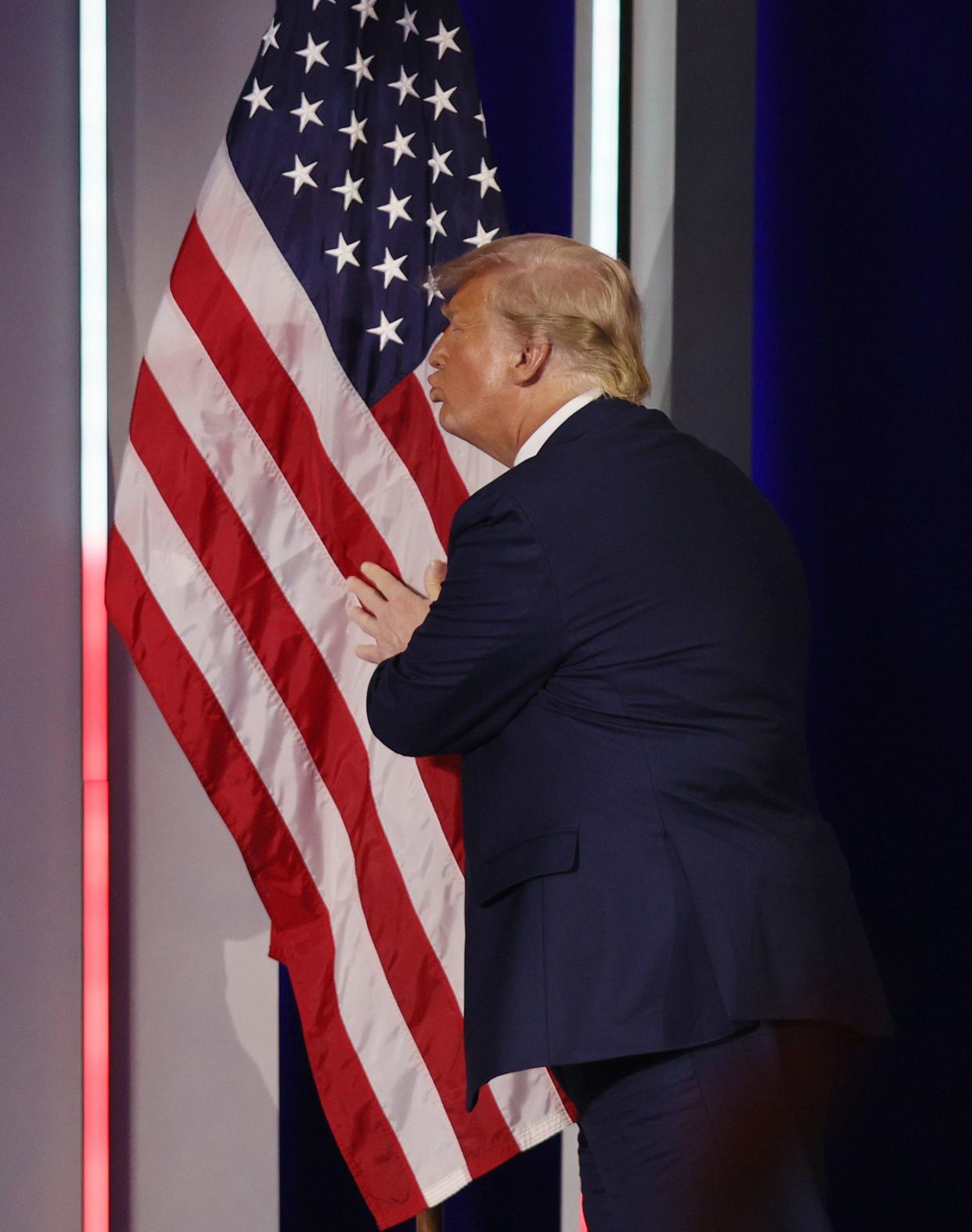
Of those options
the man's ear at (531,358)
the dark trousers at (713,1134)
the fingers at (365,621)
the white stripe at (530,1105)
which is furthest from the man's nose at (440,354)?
the white stripe at (530,1105)

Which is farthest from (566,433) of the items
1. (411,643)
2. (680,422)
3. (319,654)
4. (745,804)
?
(680,422)

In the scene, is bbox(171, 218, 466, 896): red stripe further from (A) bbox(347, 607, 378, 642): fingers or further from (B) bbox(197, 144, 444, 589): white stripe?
(A) bbox(347, 607, 378, 642): fingers

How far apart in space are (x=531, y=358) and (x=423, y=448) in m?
0.36

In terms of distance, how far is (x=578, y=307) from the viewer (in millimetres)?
1462

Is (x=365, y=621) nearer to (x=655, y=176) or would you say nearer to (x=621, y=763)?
(x=621, y=763)

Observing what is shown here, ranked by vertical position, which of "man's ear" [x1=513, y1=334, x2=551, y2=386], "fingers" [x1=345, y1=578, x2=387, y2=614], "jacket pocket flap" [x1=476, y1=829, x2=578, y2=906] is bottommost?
"jacket pocket flap" [x1=476, y1=829, x2=578, y2=906]

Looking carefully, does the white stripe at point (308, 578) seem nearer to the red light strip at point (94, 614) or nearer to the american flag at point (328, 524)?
the american flag at point (328, 524)

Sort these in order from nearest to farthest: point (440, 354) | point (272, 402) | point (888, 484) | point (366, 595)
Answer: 1. point (440, 354)
2. point (366, 595)
3. point (272, 402)
4. point (888, 484)

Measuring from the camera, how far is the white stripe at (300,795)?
173 cm

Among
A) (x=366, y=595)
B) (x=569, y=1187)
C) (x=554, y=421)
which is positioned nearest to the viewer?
(x=554, y=421)

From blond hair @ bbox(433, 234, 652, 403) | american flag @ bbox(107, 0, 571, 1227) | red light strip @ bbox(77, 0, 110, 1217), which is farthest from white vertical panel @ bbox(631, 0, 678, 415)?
red light strip @ bbox(77, 0, 110, 1217)

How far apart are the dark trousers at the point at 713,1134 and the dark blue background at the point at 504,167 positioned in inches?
33.2

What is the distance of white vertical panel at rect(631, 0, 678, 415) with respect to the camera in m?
2.11

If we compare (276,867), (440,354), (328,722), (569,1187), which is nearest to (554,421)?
(440,354)
